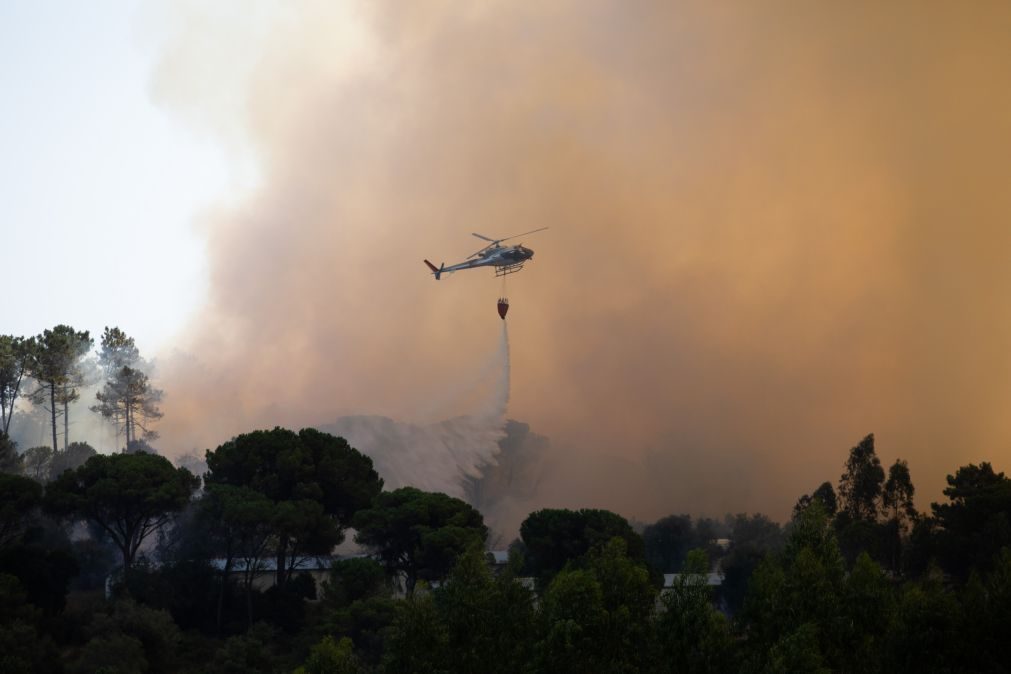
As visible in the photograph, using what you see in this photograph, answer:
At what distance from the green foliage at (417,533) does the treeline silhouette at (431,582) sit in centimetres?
19

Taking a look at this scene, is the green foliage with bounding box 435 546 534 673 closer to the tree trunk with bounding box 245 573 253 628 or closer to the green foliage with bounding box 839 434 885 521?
the tree trunk with bounding box 245 573 253 628

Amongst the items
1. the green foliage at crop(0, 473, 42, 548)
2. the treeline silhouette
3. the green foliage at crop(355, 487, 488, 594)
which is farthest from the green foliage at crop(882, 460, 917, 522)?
the green foliage at crop(0, 473, 42, 548)

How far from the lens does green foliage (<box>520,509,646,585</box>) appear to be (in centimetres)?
10131

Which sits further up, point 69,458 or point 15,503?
point 69,458

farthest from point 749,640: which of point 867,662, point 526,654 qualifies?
point 526,654

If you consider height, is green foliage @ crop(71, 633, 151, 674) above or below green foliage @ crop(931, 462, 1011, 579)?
below

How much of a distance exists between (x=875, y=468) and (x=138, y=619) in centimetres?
7644

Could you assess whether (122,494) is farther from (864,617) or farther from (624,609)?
(864,617)

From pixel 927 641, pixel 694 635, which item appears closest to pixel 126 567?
pixel 694 635

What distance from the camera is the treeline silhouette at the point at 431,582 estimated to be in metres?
53.4

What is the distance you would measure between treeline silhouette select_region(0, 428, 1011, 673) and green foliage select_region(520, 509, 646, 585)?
0.20m

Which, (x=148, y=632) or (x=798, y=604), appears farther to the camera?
(x=148, y=632)

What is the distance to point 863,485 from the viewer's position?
121 meters

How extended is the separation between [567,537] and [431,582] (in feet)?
41.8
